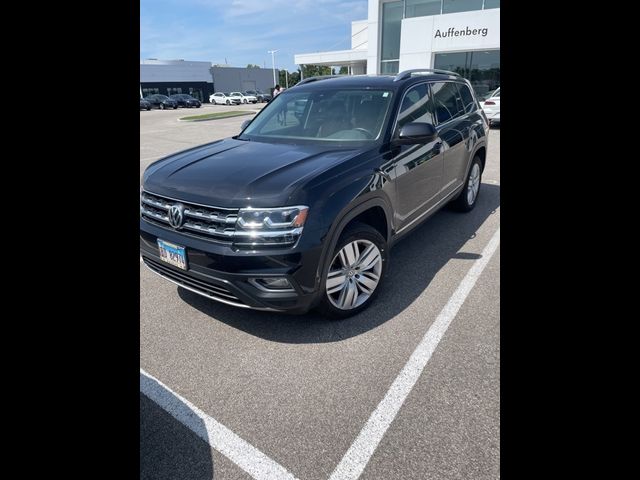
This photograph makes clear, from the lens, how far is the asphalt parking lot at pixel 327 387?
196cm

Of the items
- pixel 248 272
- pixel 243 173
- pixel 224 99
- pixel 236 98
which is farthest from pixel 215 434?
pixel 224 99

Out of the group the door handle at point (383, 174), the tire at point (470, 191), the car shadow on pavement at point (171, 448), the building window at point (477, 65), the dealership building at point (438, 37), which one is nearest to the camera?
the car shadow on pavement at point (171, 448)

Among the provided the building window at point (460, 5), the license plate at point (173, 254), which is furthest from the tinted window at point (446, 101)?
the building window at point (460, 5)

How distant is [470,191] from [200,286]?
13.7 feet

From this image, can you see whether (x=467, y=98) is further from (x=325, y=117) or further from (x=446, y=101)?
(x=325, y=117)

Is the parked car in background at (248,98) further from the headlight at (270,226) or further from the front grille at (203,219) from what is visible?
the headlight at (270,226)

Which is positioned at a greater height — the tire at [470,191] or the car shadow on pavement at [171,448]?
the tire at [470,191]

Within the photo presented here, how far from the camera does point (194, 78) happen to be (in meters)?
62.7

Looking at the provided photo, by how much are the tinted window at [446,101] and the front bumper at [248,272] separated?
2712mm

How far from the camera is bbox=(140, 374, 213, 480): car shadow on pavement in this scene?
1909 millimetres
